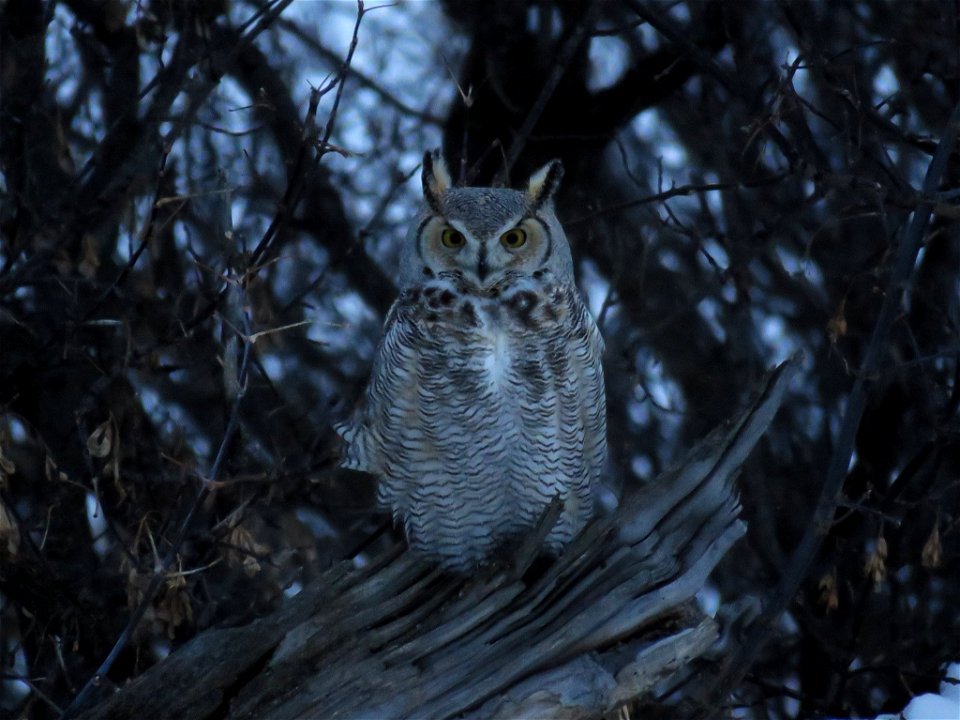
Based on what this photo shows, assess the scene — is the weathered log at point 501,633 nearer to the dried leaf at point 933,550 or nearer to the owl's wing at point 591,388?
the owl's wing at point 591,388

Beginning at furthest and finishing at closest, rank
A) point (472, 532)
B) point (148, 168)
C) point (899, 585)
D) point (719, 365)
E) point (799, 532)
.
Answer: point (719, 365) → point (799, 532) → point (899, 585) → point (148, 168) → point (472, 532)

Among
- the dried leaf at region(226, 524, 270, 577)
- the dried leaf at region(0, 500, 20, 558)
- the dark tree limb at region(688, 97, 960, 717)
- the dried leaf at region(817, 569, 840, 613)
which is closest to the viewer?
the dried leaf at region(0, 500, 20, 558)

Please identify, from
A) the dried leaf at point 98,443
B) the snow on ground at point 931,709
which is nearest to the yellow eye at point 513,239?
the dried leaf at point 98,443

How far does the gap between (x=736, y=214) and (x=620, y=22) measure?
2.69 ft

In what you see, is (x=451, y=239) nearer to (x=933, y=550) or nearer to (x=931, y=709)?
(x=933, y=550)

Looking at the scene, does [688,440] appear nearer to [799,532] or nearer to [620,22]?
[799,532]

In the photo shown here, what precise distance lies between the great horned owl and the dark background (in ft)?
0.78

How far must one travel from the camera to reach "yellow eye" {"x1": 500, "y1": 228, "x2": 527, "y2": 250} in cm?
297

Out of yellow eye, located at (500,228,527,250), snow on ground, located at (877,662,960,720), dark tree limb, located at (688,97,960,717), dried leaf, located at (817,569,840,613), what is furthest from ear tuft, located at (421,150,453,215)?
snow on ground, located at (877,662,960,720)

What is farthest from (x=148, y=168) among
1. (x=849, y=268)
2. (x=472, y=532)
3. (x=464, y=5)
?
(x=849, y=268)

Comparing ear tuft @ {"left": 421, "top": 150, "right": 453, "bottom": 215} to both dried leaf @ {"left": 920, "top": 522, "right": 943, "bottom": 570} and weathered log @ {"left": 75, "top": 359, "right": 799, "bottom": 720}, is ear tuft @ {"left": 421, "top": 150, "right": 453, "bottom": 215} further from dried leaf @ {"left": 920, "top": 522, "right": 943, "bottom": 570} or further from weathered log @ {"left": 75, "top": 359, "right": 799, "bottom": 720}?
dried leaf @ {"left": 920, "top": 522, "right": 943, "bottom": 570}

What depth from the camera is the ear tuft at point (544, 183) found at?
10.2 ft

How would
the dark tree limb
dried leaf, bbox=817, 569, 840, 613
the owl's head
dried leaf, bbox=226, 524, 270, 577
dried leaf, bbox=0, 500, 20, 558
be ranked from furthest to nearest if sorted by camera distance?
dried leaf, bbox=817, 569, 840, 613
the dark tree limb
the owl's head
dried leaf, bbox=226, 524, 270, 577
dried leaf, bbox=0, 500, 20, 558

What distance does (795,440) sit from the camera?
465cm
